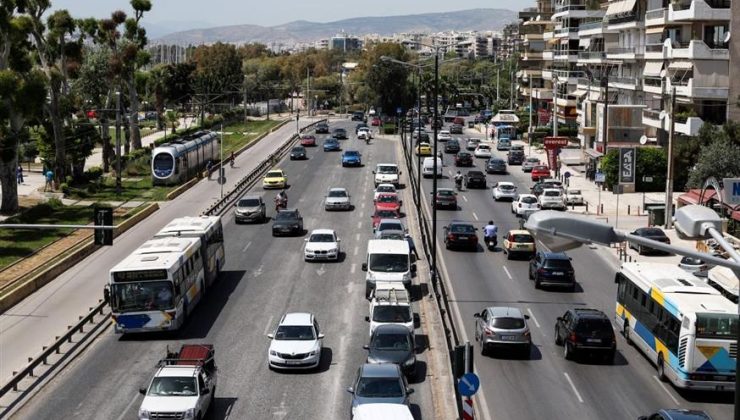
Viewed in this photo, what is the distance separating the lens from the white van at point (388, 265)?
127 ft

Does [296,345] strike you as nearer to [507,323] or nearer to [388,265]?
[507,323]

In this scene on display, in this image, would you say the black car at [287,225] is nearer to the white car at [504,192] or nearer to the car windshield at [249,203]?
the car windshield at [249,203]

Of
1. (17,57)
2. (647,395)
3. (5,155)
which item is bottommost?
(647,395)

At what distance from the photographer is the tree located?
5656cm

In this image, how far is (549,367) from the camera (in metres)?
30.4

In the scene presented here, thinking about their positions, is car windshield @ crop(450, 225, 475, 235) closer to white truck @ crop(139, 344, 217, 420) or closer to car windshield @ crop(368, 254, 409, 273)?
car windshield @ crop(368, 254, 409, 273)

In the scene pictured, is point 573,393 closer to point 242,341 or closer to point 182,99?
point 242,341

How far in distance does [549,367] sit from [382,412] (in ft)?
29.2

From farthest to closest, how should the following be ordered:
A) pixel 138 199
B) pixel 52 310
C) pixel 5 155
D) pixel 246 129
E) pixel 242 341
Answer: pixel 246 129 < pixel 138 199 < pixel 5 155 < pixel 52 310 < pixel 242 341

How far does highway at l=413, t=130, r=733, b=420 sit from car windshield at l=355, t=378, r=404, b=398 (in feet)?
7.65

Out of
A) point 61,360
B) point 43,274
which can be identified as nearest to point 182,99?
point 43,274

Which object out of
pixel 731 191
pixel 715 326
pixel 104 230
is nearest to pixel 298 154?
pixel 731 191

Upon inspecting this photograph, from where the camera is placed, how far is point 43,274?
42281 mm

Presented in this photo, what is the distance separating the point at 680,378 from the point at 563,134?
89920 mm
